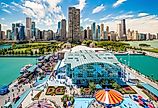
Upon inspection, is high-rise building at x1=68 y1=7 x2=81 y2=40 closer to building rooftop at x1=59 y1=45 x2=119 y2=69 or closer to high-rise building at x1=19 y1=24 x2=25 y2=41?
high-rise building at x1=19 y1=24 x2=25 y2=41

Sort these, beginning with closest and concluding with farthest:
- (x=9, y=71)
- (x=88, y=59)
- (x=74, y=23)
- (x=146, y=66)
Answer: (x=88, y=59)
(x=9, y=71)
(x=146, y=66)
(x=74, y=23)

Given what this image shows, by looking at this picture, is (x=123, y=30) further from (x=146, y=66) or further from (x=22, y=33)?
(x=146, y=66)

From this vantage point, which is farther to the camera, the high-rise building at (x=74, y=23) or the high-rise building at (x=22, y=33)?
the high-rise building at (x=22, y=33)

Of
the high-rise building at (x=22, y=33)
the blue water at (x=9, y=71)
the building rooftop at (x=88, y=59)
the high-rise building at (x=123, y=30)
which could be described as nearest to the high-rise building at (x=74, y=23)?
the high-rise building at (x=22, y=33)

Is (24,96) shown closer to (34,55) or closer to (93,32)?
(34,55)

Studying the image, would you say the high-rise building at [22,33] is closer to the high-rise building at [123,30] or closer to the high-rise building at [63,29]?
the high-rise building at [63,29]

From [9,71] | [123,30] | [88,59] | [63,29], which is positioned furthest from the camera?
[123,30]

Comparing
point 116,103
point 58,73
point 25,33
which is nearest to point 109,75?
point 58,73

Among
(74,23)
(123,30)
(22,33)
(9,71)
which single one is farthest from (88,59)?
(123,30)
